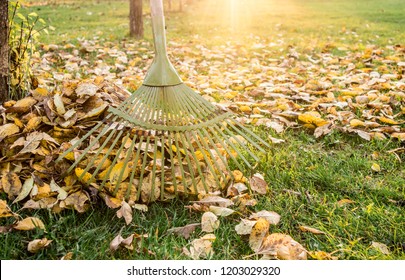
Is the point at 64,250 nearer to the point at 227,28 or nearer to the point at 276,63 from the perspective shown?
the point at 276,63

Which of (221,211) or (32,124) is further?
(32,124)

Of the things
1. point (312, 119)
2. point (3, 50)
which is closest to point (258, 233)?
point (312, 119)

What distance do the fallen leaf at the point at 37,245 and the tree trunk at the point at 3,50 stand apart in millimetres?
1104

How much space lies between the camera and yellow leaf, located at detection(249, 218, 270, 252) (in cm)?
155

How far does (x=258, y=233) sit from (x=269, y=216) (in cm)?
14

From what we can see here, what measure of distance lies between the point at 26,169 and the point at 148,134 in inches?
23.9

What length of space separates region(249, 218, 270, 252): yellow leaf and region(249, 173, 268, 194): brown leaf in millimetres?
278

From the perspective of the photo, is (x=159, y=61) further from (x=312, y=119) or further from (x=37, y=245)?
(x=312, y=119)

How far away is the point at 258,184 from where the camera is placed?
1908 mm

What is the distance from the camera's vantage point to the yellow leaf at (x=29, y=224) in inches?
62.7

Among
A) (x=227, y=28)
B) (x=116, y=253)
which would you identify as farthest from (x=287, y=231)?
(x=227, y=28)

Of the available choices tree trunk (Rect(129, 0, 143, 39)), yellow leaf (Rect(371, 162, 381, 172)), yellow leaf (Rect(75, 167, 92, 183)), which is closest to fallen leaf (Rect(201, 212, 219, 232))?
yellow leaf (Rect(75, 167, 92, 183))

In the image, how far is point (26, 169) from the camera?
1901 mm

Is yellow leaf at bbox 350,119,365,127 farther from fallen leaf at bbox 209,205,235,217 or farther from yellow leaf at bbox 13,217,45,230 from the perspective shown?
yellow leaf at bbox 13,217,45,230
